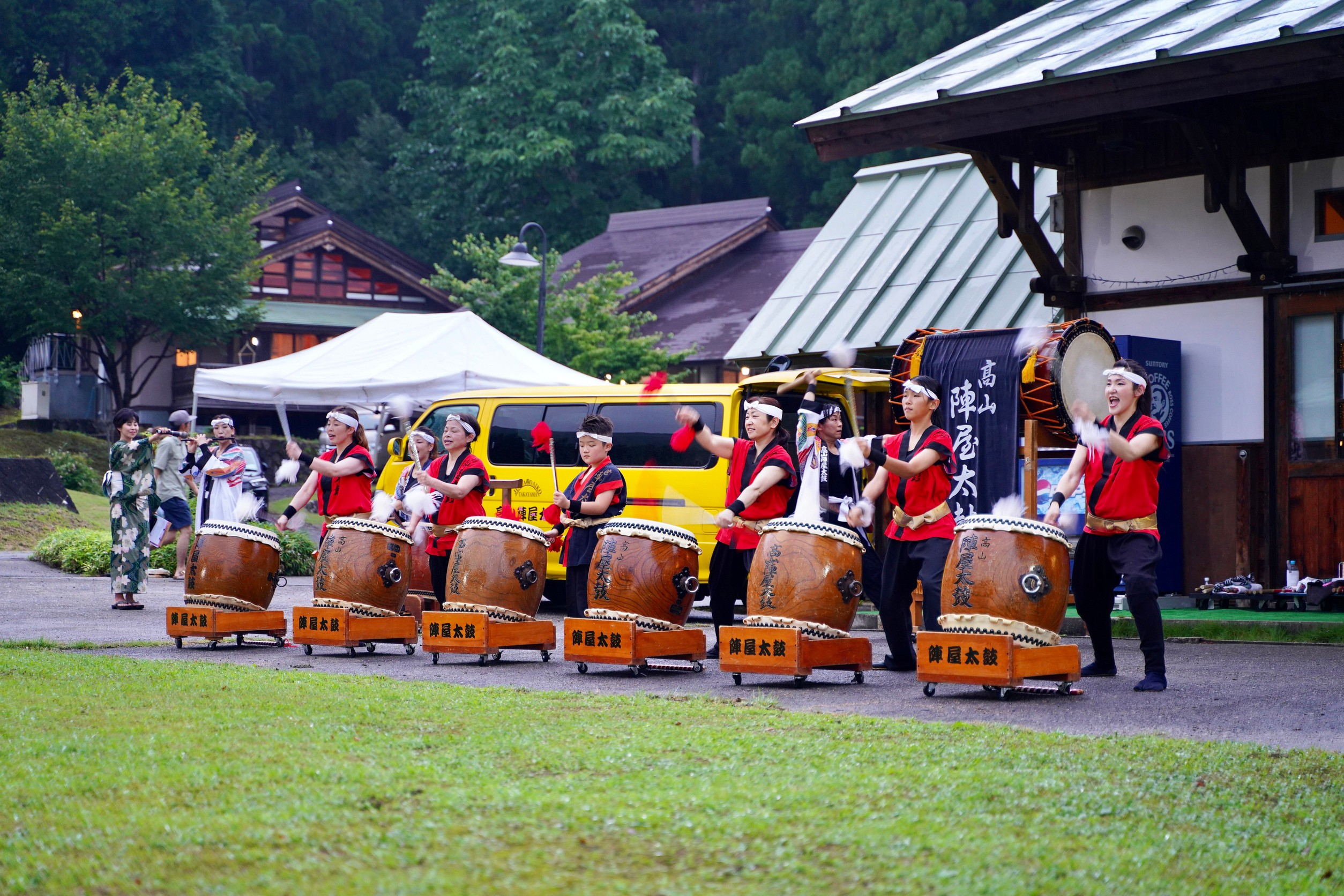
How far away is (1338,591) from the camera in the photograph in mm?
11102

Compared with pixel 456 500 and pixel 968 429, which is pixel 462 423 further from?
pixel 968 429

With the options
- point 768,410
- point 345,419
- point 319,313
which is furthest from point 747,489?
Answer: point 319,313

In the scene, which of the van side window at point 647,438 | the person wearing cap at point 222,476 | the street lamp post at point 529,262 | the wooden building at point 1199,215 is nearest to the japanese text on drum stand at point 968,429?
the wooden building at point 1199,215

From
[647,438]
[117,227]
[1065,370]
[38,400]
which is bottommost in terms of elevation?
[647,438]

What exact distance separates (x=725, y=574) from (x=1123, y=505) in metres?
2.52

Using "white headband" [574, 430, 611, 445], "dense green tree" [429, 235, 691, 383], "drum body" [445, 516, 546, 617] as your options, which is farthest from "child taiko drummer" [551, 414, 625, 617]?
"dense green tree" [429, 235, 691, 383]

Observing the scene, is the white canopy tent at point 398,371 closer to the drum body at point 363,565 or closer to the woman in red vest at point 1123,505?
the drum body at point 363,565

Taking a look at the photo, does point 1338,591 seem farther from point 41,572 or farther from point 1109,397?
point 41,572

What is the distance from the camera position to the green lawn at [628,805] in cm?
359

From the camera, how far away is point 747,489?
8641mm

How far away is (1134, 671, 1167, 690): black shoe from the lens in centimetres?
749

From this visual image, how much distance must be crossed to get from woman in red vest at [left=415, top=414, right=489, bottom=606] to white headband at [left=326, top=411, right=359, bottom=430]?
0.55 metres

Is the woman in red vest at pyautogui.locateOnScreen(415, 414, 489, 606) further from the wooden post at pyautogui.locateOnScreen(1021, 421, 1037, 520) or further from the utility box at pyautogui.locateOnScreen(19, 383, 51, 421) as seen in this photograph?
the utility box at pyautogui.locateOnScreen(19, 383, 51, 421)

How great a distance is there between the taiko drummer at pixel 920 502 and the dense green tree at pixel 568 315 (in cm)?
1836
